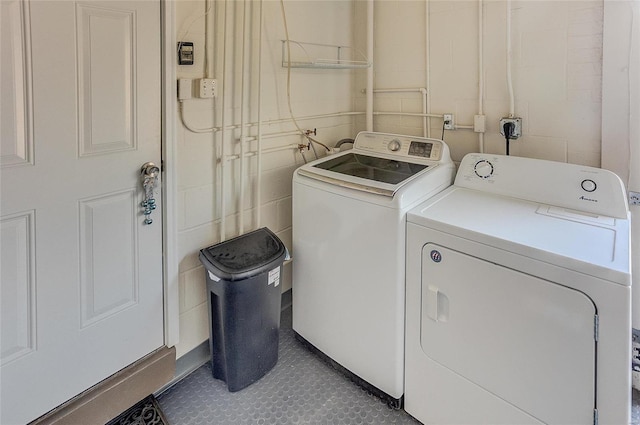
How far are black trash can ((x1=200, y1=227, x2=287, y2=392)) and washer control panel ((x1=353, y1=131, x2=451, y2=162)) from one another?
2.63ft

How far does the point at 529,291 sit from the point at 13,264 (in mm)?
1667

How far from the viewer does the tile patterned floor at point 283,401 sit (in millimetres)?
1646

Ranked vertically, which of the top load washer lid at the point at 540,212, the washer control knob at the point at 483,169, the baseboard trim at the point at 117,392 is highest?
the washer control knob at the point at 483,169

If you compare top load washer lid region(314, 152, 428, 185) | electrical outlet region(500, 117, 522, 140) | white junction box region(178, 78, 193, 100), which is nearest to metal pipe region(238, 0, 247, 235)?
white junction box region(178, 78, 193, 100)

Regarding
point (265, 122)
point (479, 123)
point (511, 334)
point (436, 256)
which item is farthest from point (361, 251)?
point (479, 123)

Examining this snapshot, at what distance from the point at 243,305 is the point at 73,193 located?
2.62ft

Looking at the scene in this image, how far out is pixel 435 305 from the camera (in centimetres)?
147

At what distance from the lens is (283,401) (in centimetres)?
174

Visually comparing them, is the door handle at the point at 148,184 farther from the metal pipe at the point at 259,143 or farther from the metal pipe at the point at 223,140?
the metal pipe at the point at 259,143

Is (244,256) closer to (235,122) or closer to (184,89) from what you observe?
(235,122)

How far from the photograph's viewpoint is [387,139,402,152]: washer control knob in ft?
6.89

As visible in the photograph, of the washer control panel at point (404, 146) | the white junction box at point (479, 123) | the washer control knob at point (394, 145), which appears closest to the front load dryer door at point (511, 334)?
the washer control panel at point (404, 146)

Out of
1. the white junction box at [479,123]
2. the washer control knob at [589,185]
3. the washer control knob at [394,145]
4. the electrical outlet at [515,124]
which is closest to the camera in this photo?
the washer control knob at [589,185]

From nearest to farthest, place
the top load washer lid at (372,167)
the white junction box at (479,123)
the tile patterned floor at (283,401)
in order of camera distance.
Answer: the tile patterned floor at (283,401) < the top load washer lid at (372,167) < the white junction box at (479,123)
